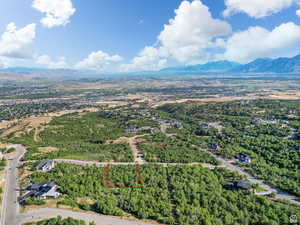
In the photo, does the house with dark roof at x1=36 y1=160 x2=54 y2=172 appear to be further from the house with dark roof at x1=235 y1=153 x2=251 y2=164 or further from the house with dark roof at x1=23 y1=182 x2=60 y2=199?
the house with dark roof at x1=235 y1=153 x2=251 y2=164

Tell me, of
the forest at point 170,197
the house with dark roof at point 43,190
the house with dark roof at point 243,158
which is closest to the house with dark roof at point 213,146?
the house with dark roof at point 243,158

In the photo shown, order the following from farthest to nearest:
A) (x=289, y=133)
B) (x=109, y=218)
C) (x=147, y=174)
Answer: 1. (x=289, y=133)
2. (x=147, y=174)
3. (x=109, y=218)

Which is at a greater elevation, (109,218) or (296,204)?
(109,218)

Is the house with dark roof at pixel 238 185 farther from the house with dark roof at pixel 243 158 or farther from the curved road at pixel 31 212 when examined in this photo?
the house with dark roof at pixel 243 158

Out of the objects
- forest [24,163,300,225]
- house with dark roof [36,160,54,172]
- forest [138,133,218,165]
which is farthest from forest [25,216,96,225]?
forest [138,133,218,165]

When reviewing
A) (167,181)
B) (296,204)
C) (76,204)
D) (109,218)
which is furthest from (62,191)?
(296,204)

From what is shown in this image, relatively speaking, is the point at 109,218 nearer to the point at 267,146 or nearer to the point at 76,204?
the point at 76,204

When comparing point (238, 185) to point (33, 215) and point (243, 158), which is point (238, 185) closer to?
point (243, 158)
